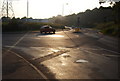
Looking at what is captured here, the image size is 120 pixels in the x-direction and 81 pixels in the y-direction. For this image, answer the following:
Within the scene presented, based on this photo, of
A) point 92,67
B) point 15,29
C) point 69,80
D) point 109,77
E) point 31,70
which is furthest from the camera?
point 15,29

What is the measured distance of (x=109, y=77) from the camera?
9250mm

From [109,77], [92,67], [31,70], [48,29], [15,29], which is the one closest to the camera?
[109,77]

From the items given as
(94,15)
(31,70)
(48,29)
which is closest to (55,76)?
(31,70)

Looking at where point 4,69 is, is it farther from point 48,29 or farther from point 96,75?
point 48,29

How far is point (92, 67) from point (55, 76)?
268 centimetres

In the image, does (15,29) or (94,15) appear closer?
(15,29)

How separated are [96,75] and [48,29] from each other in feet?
129

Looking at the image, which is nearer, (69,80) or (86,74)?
(69,80)

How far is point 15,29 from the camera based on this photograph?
172 feet

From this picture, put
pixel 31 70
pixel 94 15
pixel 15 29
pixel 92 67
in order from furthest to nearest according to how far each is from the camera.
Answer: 1. pixel 94 15
2. pixel 15 29
3. pixel 92 67
4. pixel 31 70

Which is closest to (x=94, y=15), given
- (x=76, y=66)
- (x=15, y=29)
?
(x=15, y=29)

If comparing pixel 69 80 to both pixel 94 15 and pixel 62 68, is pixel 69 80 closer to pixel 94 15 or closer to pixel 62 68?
pixel 62 68

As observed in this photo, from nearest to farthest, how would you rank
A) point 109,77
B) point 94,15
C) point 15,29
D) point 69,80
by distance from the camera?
point 69,80, point 109,77, point 15,29, point 94,15

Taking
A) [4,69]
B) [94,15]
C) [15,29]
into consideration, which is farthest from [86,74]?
[94,15]
